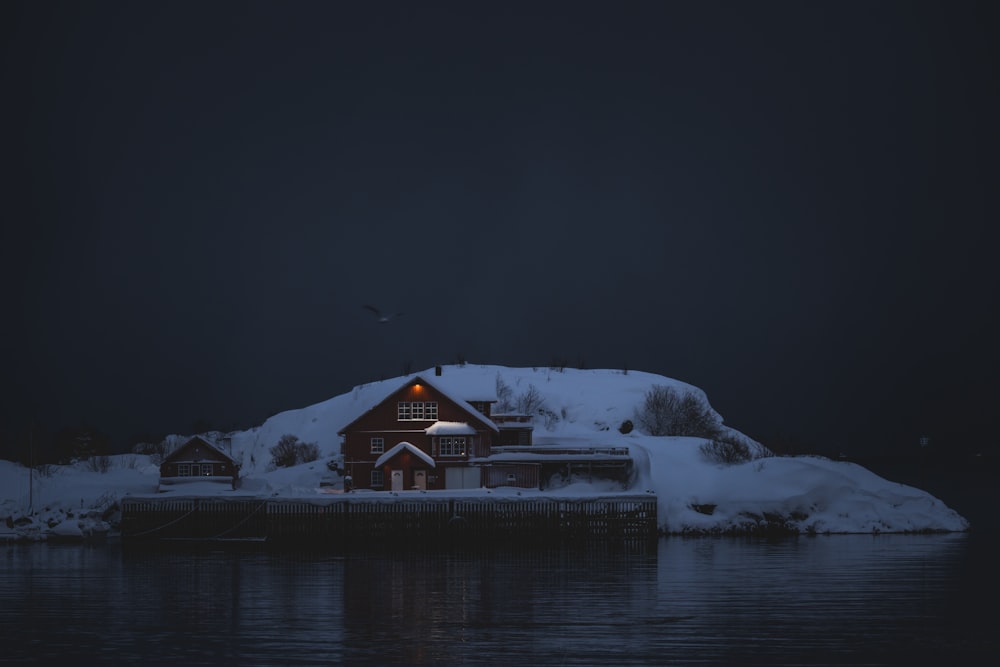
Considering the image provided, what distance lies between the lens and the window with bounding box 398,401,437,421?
77312 mm

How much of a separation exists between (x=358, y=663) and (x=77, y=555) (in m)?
37.3

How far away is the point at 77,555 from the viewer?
5538 centimetres

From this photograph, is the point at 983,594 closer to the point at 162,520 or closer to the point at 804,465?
the point at 804,465

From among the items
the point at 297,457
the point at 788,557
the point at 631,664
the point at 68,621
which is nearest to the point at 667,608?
the point at 631,664

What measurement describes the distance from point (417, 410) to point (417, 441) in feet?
7.25

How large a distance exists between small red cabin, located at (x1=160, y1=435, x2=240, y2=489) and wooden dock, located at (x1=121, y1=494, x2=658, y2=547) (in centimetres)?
1412

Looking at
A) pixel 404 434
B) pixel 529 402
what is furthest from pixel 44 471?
pixel 529 402

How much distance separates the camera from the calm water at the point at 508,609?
24.6 meters

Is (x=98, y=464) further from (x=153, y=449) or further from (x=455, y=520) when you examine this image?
(x=455, y=520)

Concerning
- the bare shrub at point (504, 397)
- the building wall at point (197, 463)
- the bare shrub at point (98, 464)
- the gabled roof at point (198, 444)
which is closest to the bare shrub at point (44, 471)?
the bare shrub at point (98, 464)

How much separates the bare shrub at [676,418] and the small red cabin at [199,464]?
183 feet

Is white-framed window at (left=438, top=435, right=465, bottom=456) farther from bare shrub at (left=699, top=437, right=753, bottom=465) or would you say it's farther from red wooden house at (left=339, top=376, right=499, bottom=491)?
bare shrub at (left=699, top=437, right=753, bottom=465)

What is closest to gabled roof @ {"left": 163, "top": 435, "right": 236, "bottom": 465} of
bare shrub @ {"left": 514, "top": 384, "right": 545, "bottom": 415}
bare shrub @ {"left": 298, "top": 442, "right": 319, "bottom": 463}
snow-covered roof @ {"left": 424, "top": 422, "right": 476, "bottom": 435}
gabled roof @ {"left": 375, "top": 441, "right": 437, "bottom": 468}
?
gabled roof @ {"left": 375, "top": 441, "right": 437, "bottom": 468}

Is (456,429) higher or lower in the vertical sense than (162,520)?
higher
